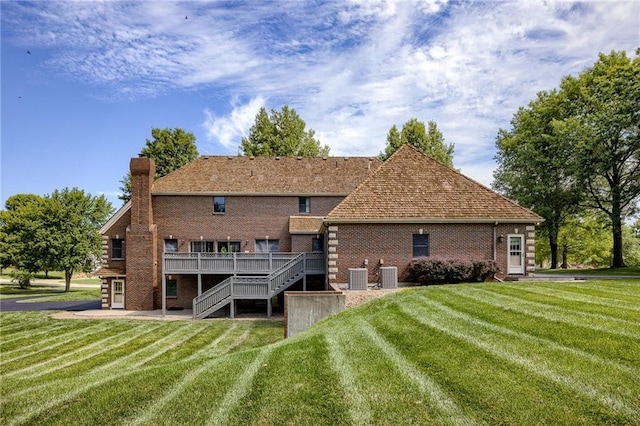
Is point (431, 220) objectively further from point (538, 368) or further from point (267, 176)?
point (267, 176)

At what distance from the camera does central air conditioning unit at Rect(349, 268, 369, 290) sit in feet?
52.6

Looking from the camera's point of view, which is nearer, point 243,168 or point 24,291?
point 243,168

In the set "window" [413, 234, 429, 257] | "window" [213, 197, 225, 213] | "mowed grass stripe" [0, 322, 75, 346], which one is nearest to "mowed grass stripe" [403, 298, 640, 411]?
"window" [413, 234, 429, 257]

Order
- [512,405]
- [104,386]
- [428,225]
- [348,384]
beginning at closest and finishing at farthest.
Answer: [512,405] < [348,384] < [104,386] < [428,225]

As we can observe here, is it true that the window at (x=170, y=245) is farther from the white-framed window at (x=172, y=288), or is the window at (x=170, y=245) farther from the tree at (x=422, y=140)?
the tree at (x=422, y=140)

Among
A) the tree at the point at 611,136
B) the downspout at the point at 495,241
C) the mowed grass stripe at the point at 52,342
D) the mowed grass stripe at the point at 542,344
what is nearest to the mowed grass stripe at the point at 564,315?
the mowed grass stripe at the point at 542,344

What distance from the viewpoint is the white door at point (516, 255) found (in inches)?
731

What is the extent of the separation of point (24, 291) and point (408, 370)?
46.2 metres

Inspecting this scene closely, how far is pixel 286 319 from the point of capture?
42.8 ft

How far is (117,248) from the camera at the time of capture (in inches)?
990

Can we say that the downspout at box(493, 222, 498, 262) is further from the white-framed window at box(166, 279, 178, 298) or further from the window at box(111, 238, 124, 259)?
the window at box(111, 238, 124, 259)

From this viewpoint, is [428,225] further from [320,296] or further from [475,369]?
[475,369]

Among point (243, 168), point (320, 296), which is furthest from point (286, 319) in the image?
point (243, 168)

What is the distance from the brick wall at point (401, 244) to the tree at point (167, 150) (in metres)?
28.5
